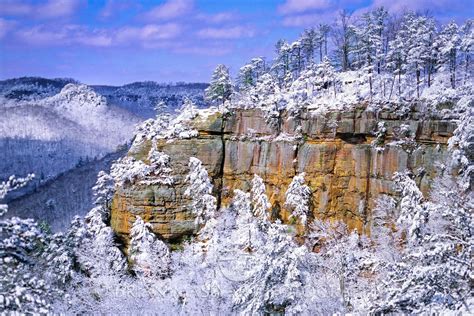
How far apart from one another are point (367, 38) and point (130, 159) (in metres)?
23.8

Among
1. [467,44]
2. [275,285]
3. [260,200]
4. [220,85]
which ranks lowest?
[275,285]

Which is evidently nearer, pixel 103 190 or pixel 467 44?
pixel 467 44

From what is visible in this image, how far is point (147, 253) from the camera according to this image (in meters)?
32.3

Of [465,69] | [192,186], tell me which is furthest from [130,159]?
[465,69]

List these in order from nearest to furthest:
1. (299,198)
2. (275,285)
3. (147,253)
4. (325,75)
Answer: (275,285), (147,253), (299,198), (325,75)

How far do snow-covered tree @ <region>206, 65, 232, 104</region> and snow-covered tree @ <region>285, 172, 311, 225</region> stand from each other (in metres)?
13.7

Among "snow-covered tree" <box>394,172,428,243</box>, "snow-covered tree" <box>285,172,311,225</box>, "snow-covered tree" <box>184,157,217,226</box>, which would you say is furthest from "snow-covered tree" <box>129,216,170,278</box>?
"snow-covered tree" <box>394,172,428,243</box>

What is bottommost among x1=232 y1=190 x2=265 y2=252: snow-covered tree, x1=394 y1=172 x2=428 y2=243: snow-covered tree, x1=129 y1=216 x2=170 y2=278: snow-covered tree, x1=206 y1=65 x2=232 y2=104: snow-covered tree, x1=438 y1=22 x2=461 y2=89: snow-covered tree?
x1=129 y1=216 x2=170 y2=278: snow-covered tree

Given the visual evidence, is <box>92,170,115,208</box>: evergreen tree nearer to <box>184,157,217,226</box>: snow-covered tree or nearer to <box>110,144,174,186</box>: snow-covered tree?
<box>110,144,174,186</box>: snow-covered tree

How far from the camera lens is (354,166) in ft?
110

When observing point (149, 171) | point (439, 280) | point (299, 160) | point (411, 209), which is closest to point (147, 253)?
point (149, 171)

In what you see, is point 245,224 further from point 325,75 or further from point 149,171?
point 325,75

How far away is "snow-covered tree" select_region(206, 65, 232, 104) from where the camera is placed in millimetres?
43750

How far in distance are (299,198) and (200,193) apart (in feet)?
Result: 24.9
